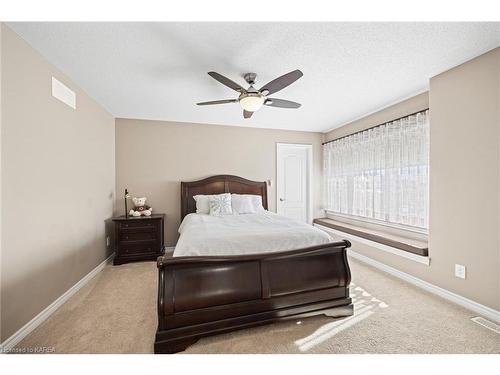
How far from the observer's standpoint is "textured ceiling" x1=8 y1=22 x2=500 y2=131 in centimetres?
166

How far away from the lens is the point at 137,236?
3457 mm

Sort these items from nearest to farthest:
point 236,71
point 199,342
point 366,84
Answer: point 199,342, point 236,71, point 366,84

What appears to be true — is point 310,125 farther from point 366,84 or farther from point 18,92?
point 18,92

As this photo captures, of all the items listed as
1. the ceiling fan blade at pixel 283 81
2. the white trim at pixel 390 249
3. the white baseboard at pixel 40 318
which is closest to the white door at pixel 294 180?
the white trim at pixel 390 249

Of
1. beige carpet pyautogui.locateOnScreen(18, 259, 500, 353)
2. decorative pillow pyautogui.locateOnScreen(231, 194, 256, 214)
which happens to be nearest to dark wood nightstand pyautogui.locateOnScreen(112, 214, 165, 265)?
beige carpet pyautogui.locateOnScreen(18, 259, 500, 353)

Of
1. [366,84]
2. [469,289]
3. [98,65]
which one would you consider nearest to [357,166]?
[366,84]

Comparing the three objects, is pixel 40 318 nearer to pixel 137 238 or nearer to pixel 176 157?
pixel 137 238

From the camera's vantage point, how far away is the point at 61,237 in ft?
7.42

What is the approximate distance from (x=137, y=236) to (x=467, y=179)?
4.25 meters

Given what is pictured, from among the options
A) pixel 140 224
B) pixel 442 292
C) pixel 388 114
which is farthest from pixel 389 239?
pixel 140 224

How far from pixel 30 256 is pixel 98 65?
6.12 ft

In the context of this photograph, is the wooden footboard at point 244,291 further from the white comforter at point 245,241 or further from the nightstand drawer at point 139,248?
the nightstand drawer at point 139,248

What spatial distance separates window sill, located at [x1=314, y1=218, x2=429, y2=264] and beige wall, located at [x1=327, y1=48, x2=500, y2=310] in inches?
3.7

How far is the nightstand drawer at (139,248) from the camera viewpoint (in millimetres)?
3383
